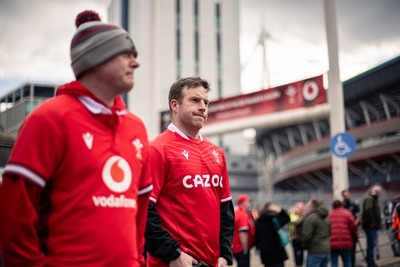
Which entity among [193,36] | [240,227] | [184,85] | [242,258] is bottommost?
[242,258]

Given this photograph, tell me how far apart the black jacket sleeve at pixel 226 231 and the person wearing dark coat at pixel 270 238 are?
18.8ft

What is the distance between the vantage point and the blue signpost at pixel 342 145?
1203 cm

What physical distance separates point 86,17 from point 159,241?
1.61 meters

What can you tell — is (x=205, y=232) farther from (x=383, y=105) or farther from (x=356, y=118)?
(x=356, y=118)

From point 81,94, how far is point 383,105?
3580 cm

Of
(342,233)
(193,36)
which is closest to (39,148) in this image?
(342,233)

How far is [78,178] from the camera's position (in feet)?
7.09

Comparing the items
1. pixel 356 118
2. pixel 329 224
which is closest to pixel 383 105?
pixel 356 118

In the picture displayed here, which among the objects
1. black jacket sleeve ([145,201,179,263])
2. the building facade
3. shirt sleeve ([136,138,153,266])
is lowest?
black jacket sleeve ([145,201,179,263])

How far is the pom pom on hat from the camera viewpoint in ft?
8.00

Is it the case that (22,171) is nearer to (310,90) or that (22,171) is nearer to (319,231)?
(319,231)

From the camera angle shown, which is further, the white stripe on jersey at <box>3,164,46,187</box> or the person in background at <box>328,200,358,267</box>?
the person in background at <box>328,200,358,267</box>

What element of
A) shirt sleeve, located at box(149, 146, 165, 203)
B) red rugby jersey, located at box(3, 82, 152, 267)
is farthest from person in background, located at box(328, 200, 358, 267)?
red rugby jersey, located at box(3, 82, 152, 267)

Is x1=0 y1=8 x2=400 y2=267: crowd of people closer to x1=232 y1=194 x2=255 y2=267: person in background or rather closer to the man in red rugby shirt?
the man in red rugby shirt
